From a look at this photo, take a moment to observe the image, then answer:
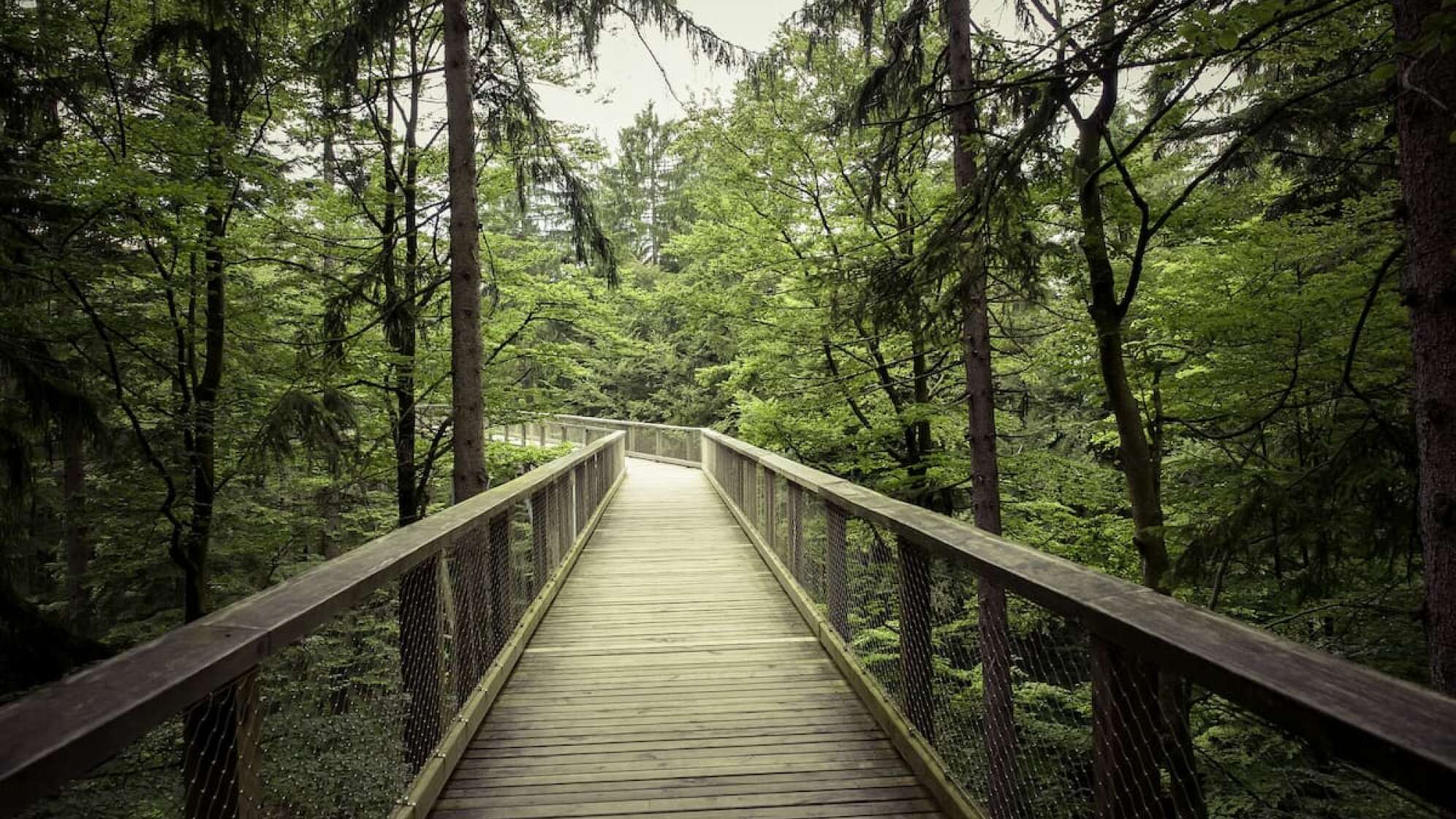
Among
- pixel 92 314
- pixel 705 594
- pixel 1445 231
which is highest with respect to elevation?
pixel 92 314

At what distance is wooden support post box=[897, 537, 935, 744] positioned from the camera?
3.23 m

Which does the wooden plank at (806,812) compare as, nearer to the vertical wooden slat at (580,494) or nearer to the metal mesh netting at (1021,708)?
the metal mesh netting at (1021,708)

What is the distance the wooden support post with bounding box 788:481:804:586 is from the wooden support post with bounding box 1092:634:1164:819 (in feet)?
12.9

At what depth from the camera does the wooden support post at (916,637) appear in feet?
10.6

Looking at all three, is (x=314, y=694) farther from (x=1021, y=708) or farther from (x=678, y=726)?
(x=1021, y=708)

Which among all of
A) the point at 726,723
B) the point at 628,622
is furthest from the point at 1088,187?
the point at 628,622

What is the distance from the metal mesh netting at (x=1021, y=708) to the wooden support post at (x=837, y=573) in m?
0.01

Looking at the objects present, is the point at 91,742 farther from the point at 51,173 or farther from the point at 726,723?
the point at 51,173

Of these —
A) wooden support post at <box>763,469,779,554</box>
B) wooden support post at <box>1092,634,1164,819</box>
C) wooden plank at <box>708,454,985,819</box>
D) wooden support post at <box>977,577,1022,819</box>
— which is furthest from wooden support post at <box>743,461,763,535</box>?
wooden support post at <box>1092,634,1164,819</box>

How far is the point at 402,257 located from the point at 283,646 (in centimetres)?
1064

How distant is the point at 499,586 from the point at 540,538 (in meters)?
1.60

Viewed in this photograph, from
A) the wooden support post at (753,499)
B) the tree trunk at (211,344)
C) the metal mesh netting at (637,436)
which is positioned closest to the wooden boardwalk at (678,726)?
the wooden support post at (753,499)

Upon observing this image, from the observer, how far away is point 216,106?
7.72m

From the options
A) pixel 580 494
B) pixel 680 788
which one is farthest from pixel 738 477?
pixel 680 788
